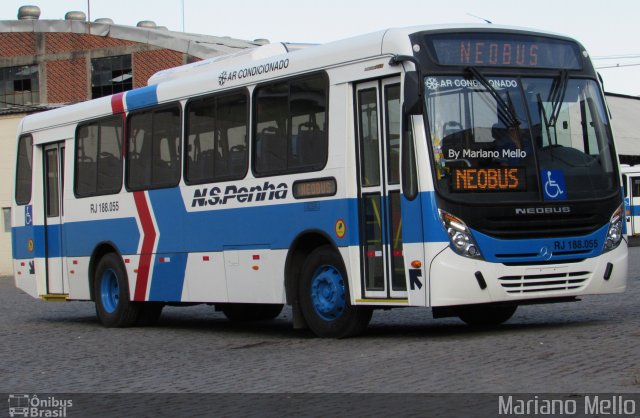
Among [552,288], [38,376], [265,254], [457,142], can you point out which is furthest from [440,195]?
[38,376]

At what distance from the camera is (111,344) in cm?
1480

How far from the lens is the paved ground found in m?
9.33

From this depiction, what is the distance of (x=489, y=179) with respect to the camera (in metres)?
12.1

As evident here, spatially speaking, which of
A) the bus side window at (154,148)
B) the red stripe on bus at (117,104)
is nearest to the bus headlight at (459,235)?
the bus side window at (154,148)

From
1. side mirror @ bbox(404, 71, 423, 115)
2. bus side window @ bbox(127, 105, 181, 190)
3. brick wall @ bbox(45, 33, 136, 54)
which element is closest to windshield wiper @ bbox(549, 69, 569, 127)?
side mirror @ bbox(404, 71, 423, 115)

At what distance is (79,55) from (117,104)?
3459 centimetres

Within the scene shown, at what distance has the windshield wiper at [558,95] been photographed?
1248 cm

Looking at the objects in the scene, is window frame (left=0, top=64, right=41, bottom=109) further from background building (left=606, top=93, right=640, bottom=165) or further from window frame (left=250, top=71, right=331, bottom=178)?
window frame (left=250, top=71, right=331, bottom=178)

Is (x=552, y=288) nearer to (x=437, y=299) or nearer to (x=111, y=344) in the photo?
(x=437, y=299)

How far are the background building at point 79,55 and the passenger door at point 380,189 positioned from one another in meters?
34.5

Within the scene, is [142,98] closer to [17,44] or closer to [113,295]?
[113,295]

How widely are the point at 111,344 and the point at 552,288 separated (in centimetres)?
563

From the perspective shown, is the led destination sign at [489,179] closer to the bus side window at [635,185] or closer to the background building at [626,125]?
the bus side window at [635,185]

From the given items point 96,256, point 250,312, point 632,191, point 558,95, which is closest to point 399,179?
point 558,95
